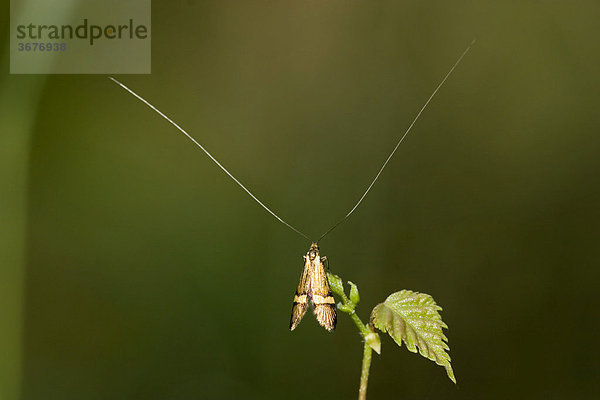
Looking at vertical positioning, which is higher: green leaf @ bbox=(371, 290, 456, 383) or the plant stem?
green leaf @ bbox=(371, 290, 456, 383)

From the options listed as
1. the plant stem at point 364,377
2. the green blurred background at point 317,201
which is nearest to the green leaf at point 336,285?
the plant stem at point 364,377

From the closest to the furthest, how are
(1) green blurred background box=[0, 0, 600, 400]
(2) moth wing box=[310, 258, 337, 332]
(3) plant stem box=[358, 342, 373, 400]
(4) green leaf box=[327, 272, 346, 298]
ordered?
(3) plant stem box=[358, 342, 373, 400], (4) green leaf box=[327, 272, 346, 298], (2) moth wing box=[310, 258, 337, 332], (1) green blurred background box=[0, 0, 600, 400]

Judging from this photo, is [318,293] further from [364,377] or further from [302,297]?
[364,377]

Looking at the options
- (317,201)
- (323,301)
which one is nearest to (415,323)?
(323,301)

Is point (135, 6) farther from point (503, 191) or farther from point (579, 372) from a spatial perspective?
point (579, 372)

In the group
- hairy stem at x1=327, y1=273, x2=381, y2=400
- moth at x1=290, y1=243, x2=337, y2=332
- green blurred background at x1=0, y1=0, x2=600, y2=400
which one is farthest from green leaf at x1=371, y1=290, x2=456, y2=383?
green blurred background at x1=0, y1=0, x2=600, y2=400

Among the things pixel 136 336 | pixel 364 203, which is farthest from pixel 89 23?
pixel 364 203

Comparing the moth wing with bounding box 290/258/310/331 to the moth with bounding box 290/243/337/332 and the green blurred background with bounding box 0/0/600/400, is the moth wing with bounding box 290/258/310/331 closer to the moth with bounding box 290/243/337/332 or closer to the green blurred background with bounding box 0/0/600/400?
the moth with bounding box 290/243/337/332
